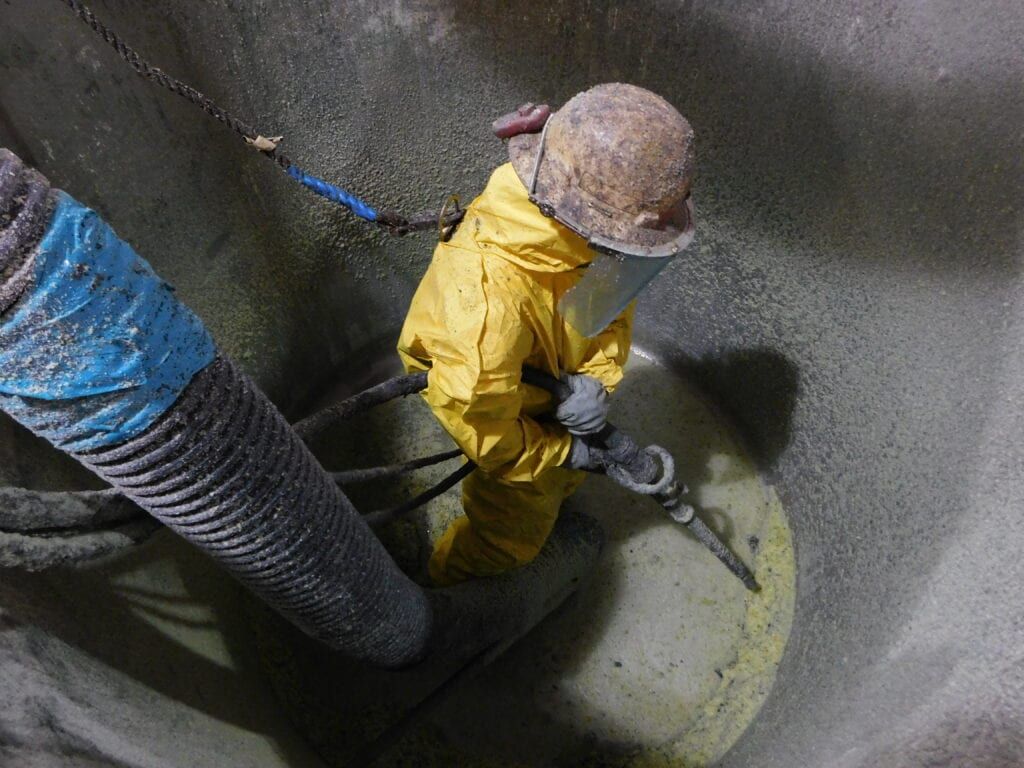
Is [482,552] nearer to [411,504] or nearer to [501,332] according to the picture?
[411,504]

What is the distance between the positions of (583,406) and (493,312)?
0.28m

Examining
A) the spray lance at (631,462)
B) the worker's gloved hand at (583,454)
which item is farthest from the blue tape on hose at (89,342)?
the worker's gloved hand at (583,454)

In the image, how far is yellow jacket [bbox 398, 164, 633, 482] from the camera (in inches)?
39.0

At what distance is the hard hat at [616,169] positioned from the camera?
0.91 meters

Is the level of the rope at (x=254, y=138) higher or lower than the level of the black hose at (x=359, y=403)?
higher

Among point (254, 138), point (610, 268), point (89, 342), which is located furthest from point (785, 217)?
point (89, 342)

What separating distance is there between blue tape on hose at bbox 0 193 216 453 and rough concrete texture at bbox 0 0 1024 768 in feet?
1.17

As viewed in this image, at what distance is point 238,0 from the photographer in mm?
1230

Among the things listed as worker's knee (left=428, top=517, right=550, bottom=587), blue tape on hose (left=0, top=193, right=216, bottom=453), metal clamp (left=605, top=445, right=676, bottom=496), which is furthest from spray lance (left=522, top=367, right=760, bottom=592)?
blue tape on hose (left=0, top=193, right=216, bottom=453)

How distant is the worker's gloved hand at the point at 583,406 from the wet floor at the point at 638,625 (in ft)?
1.92

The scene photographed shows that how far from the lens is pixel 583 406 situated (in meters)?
1.18

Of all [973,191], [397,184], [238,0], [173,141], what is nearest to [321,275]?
[397,184]

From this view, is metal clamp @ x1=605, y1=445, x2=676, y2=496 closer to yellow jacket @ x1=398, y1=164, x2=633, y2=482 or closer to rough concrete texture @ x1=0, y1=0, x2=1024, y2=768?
yellow jacket @ x1=398, y1=164, x2=633, y2=482

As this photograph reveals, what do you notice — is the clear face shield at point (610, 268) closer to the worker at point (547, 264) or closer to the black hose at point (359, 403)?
the worker at point (547, 264)
